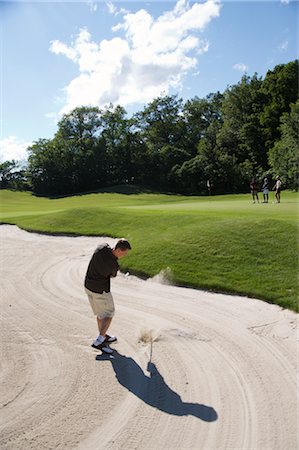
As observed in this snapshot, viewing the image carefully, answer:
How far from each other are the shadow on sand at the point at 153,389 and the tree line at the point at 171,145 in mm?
48037

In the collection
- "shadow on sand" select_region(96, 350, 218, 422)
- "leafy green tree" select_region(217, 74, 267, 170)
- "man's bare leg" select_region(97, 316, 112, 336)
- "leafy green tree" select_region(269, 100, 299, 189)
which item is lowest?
"shadow on sand" select_region(96, 350, 218, 422)

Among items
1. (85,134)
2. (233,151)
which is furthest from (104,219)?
(85,134)

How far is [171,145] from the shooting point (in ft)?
235

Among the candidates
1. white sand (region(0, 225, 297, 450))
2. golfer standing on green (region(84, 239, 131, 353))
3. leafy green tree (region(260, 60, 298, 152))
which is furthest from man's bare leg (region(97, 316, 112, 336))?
leafy green tree (region(260, 60, 298, 152))

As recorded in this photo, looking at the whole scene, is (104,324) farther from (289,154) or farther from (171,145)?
(171,145)

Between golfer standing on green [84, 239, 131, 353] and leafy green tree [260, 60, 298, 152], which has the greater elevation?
leafy green tree [260, 60, 298, 152]

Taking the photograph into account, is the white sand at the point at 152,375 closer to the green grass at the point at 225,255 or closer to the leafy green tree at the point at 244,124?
the green grass at the point at 225,255

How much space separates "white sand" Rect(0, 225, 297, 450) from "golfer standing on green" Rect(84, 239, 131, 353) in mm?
405

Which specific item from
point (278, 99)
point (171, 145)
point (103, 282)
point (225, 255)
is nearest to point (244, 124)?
point (278, 99)

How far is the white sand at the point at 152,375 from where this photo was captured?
500 centimetres

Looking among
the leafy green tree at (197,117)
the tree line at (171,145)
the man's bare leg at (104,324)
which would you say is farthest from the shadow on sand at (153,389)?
the leafy green tree at (197,117)

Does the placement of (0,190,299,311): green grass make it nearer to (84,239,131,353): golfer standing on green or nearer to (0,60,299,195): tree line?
(84,239,131,353): golfer standing on green

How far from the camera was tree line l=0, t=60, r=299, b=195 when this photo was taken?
56469mm

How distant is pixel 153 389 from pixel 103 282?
2.21m
